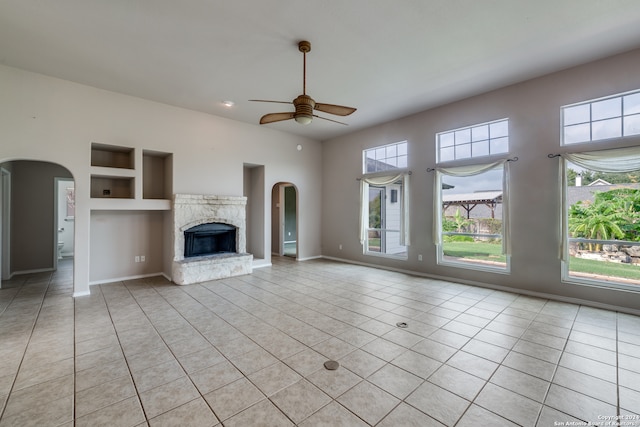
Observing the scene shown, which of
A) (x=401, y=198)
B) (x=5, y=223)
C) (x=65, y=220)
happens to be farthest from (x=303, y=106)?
(x=65, y=220)

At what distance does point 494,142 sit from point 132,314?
6.24 meters

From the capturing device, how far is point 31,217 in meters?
5.84

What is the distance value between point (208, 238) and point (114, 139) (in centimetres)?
246

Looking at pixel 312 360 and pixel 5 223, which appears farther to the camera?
pixel 5 223

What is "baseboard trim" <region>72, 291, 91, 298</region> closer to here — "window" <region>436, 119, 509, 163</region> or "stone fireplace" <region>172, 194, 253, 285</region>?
"stone fireplace" <region>172, 194, 253, 285</region>

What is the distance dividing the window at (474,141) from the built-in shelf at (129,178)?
5418mm

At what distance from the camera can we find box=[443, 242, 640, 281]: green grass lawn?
375 cm

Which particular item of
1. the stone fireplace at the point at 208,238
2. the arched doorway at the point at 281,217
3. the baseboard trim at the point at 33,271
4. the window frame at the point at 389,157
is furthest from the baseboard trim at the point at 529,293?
the baseboard trim at the point at 33,271

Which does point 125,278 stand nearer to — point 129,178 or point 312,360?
point 129,178

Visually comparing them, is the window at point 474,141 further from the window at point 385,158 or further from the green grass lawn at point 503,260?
the green grass lawn at point 503,260

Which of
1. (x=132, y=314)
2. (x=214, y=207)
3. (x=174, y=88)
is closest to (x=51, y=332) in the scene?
(x=132, y=314)

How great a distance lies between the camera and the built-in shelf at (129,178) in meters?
4.77

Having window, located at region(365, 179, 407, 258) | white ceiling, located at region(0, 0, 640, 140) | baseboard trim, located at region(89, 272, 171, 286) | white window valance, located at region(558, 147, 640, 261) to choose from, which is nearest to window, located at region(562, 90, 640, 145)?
white window valance, located at region(558, 147, 640, 261)

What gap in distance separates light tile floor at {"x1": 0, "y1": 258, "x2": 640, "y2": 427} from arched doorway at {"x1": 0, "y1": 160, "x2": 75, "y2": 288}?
1982mm
